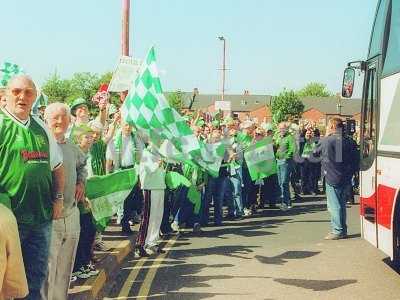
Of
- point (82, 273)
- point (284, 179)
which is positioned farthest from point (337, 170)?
point (82, 273)

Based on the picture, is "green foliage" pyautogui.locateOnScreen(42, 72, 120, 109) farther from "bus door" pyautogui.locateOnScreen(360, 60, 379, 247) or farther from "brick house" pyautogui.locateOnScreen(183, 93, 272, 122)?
"bus door" pyautogui.locateOnScreen(360, 60, 379, 247)

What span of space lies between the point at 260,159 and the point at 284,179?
1.14 metres

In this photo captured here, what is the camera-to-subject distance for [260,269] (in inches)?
316

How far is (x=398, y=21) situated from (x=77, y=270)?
465 cm

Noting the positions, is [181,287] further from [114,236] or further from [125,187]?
[114,236]

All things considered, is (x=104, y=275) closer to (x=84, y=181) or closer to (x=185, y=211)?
(x=84, y=181)

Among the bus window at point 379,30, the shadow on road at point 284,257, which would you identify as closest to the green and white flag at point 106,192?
the shadow on road at point 284,257

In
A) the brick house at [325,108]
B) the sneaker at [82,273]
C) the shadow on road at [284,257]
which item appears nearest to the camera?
the sneaker at [82,273]

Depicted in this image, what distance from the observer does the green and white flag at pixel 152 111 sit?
27.0 ft

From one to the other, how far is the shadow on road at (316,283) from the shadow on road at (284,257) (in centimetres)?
113

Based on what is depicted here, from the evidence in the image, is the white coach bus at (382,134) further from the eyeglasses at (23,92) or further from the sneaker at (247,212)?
the sneaker at (247,212)

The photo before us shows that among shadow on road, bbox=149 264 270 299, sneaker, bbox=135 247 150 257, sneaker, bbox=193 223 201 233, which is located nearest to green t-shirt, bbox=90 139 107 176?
sneaker, bbox=135 247 150 257

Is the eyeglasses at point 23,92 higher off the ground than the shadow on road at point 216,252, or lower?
higher

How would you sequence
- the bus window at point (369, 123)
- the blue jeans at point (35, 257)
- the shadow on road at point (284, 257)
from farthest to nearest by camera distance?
the shadow on road at point (284, 257), the bus window at point (369, 123), the blue jeans at point (35, 257)
